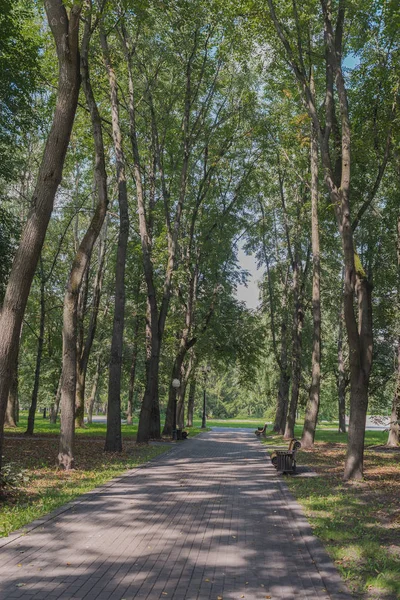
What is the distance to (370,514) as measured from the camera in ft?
30.4

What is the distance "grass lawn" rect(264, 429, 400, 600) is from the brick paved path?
0.25m

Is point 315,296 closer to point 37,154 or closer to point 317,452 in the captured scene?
point 317,452

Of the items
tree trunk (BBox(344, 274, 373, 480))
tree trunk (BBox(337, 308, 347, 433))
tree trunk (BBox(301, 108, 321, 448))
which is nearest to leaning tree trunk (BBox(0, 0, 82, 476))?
tree trunk (BBox(344, 274, 373, 480))

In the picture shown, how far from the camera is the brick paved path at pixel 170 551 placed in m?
5.33

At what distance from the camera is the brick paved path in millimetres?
5332

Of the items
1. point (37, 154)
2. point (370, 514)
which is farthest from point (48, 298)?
point (370, 514)

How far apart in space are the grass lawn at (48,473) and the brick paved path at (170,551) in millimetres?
452

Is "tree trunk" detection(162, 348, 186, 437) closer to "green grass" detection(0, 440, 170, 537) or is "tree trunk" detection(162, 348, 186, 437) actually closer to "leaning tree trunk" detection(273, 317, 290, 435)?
"green grass" detection(0, 440, 170, 537)

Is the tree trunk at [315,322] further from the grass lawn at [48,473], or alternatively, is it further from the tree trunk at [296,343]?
the grass lawn at [48,473]

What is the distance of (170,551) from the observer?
21.8ft

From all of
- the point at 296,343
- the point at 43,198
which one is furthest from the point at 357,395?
the point at 296,343

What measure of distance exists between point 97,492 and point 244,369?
86.0 feet

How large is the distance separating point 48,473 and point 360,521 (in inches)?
276

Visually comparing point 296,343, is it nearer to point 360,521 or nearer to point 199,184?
point 199,184
